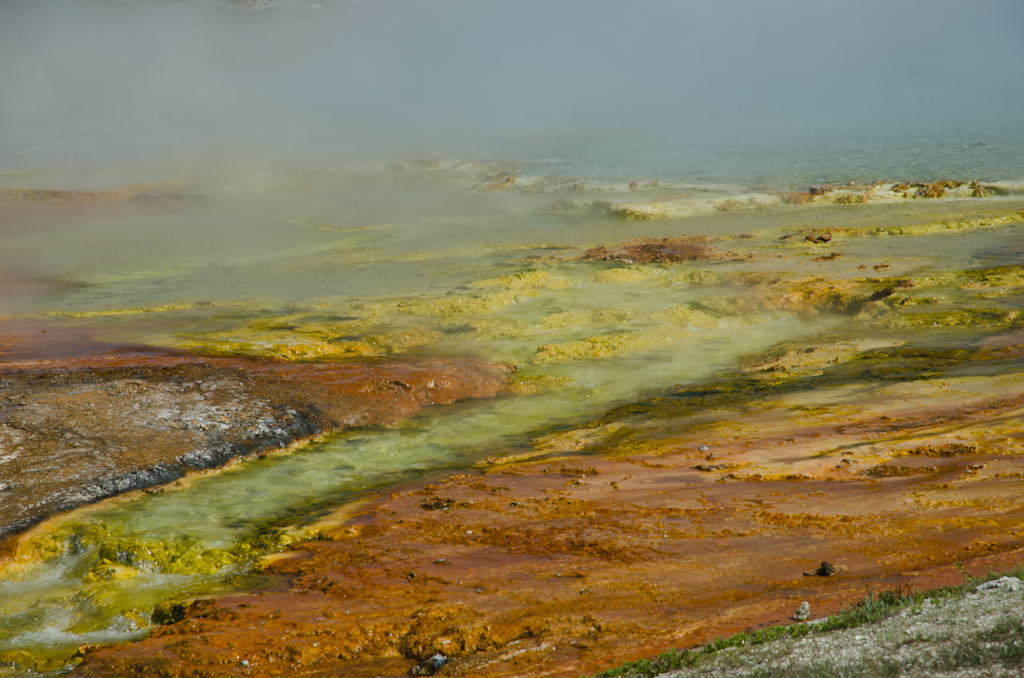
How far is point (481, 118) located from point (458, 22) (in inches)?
1217

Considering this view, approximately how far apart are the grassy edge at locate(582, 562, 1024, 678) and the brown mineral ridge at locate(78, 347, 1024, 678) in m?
0.13

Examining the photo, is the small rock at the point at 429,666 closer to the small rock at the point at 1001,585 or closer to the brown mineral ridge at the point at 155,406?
the small rock at the point at 1001,585

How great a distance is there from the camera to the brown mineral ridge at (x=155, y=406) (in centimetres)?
498

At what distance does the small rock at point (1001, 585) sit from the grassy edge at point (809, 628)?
39 mm

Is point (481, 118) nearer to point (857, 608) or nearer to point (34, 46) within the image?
point (34, 46)

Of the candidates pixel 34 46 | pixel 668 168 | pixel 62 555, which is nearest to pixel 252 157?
pixel 668 168

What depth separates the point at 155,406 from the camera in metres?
5.89

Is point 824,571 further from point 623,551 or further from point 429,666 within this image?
point 429,666

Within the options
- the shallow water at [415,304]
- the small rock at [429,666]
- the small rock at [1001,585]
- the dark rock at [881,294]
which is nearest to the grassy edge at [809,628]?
the small rock at [1001,585]

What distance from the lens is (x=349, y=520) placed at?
4367mm

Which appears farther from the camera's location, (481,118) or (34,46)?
(34,46)

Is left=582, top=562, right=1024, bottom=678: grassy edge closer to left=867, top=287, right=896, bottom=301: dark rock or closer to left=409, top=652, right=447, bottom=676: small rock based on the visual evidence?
left=409, top=652, right=447, bottom=676: small rock

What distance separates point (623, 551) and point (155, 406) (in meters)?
4.03

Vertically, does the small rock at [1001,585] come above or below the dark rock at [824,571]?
above
